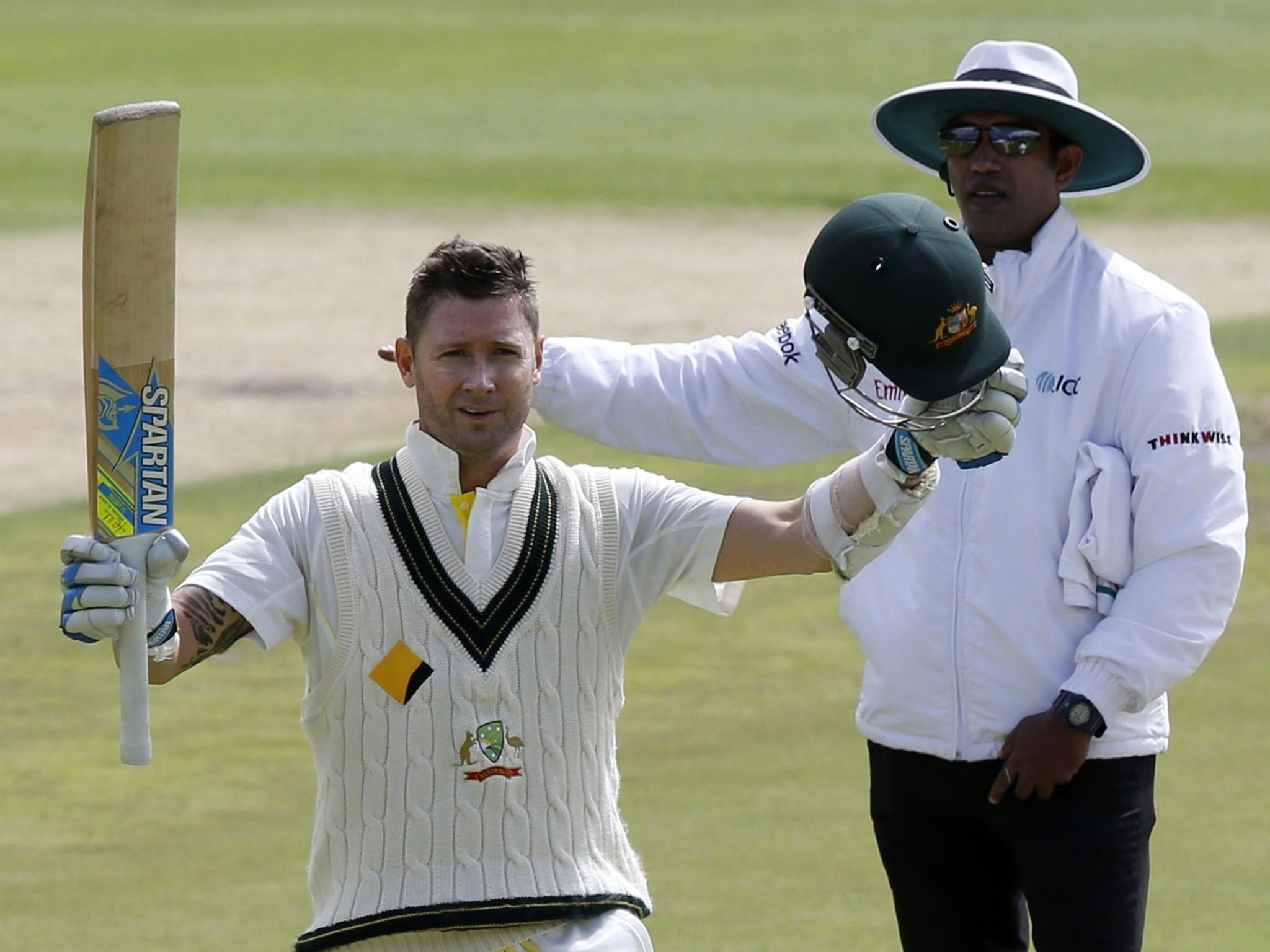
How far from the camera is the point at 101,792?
727cm

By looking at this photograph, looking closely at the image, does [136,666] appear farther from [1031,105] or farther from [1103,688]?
[1031,105]

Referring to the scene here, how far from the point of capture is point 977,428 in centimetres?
357

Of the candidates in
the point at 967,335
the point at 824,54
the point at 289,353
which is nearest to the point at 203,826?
the point at 967,335

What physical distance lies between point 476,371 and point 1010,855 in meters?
1.53

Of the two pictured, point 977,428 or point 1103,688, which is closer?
point 977,428

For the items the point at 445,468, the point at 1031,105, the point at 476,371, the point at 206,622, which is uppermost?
the point at 1031,105

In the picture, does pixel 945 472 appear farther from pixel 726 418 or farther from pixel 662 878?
pixel 662 878

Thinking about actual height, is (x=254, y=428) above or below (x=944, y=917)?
above

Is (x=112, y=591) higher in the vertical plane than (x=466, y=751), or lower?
higher

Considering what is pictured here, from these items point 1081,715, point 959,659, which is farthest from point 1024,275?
point 1081,715

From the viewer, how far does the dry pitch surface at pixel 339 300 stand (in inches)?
522

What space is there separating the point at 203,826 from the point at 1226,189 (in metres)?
18.2

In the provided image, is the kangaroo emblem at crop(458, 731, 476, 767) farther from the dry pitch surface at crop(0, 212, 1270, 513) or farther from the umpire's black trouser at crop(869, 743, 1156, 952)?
the dry pitch surface at crop(0, 212, 1270, 513)

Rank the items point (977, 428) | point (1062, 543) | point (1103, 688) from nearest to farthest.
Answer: point (977, 428), point (1103, 688), point (1062, 543)
